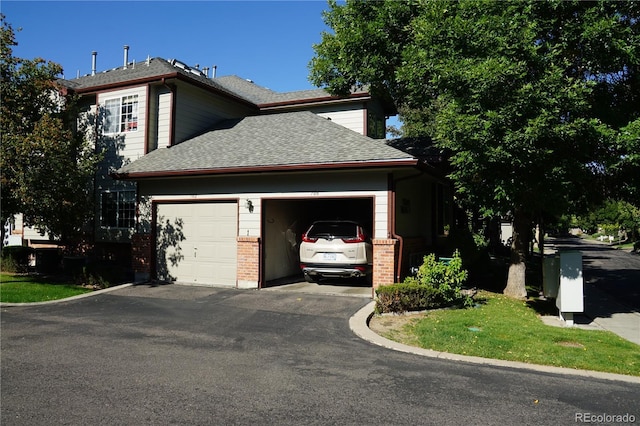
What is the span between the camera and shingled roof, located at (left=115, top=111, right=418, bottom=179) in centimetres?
1137

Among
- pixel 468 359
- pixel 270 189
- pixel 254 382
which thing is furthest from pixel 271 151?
pixel 254 382

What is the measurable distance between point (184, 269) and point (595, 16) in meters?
12.3

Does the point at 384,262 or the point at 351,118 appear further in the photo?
the point at 351,118

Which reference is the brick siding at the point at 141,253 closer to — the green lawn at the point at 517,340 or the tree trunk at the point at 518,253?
the green lawn at the point at 517,340

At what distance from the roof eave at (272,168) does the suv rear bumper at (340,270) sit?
2.69m

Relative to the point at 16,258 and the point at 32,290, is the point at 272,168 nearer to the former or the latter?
the point at 32,290

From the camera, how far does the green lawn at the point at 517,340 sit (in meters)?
6.27

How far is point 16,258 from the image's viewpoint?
1614 cm

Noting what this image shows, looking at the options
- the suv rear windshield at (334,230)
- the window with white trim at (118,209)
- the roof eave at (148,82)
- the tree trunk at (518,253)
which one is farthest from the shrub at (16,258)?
the tree trunk at (518,253)

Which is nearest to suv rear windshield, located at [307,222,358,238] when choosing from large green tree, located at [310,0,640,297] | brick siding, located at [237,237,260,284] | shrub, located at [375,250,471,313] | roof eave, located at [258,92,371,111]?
brick siding, located at [237,237,260,284]

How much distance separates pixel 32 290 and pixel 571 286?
521 inches

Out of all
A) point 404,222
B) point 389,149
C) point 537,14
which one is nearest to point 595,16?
point 537,14

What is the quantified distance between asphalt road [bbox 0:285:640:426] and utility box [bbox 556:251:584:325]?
Answer: 3.51 m

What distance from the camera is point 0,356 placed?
6281mm
